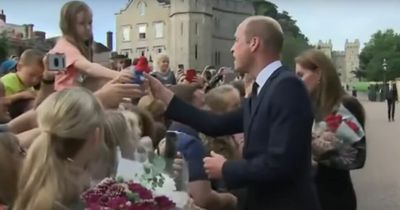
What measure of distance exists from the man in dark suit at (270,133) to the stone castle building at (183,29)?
11170cm

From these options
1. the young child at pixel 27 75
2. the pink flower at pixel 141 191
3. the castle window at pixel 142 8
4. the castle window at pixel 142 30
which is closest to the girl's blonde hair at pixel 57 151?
the pink flower at pixel 141 191

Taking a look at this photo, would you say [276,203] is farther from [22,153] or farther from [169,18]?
[169,18]

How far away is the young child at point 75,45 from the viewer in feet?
15.0

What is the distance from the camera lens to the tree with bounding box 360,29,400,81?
408 ft

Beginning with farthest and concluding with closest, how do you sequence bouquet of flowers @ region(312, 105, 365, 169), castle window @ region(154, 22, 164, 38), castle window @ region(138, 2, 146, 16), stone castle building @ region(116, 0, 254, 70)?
castle window @ region(138, 2, 146, 16), castle window @ region(154, 22, 164, 38), stone castle building @ region(116, 0, 254, 70), bouquet of flowers @ region(312, 105, 365, 169)

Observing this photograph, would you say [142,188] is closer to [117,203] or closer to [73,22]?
[117,203]

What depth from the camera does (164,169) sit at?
3432 mm

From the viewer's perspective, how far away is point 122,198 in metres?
2.93

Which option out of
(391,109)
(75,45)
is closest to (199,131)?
(75,45)

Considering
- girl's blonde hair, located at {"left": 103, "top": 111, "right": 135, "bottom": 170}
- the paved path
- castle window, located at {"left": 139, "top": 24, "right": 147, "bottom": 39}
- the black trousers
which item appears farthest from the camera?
castle window, located at {"left": 139, "top": 24, "right": 147, "bottom": 39}

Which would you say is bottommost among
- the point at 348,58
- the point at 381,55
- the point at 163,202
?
the point at 348,58

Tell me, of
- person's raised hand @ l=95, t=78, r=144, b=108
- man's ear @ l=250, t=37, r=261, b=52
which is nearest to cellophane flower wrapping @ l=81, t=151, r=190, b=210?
person's raised hand @ l=95, t=78, r=144, b=108

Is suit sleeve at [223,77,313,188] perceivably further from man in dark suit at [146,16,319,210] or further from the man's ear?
the man's ear

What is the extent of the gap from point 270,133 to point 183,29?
119798 mm
